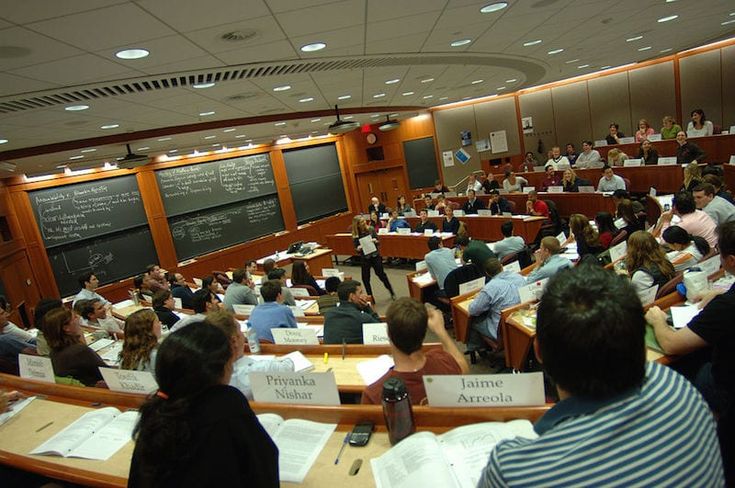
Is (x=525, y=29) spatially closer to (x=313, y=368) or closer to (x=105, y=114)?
(x=313, y=368)

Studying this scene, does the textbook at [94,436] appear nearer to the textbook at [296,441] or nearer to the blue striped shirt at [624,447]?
the textbook at [296,441]

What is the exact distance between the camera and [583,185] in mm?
9031

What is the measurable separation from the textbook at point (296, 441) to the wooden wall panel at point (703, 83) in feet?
42.5

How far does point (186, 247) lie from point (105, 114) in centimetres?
716

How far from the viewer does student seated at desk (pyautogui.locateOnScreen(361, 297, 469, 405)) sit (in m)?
2.02

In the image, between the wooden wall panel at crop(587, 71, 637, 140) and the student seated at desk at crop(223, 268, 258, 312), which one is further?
the wooden wall panel at crop(587, 71, 637, 140)

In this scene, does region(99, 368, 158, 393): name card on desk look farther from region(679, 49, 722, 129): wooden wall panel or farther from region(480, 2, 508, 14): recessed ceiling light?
region(679, 49, 722, 129): wooden wall panel

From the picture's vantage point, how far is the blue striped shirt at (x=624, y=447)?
2.68ft

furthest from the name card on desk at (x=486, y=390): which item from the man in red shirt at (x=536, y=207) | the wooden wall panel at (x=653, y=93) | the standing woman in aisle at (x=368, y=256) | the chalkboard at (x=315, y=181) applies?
the wooden wall panel at (x=653, y=93)

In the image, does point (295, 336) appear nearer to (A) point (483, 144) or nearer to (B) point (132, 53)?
(B) point (132, 53)

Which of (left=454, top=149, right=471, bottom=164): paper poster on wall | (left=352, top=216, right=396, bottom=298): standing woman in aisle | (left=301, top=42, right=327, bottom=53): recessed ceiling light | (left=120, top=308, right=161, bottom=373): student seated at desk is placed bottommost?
(left=352, top=216, right=396, bottom=298): standing woman in aisle

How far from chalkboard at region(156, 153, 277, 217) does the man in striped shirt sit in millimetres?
11501

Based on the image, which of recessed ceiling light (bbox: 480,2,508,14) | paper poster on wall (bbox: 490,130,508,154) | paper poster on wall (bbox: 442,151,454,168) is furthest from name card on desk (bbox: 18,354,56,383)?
paper poster on wall (bbox: 490,130,508,154)

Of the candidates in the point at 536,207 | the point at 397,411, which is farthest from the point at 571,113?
the point at 397,411
